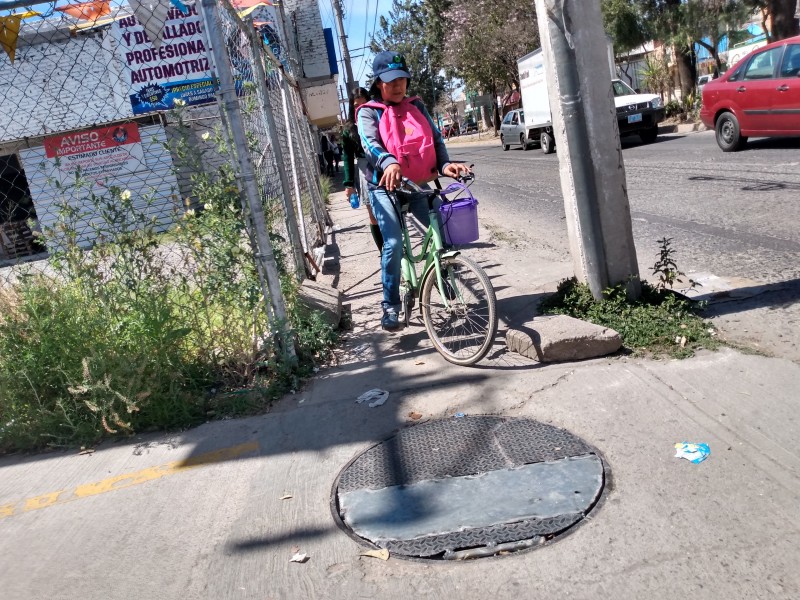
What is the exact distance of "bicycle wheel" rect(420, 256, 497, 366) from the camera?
4211 millimetres

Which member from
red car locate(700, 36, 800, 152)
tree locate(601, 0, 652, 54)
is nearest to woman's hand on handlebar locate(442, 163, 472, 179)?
red car locate(700, 36, 800, 152)

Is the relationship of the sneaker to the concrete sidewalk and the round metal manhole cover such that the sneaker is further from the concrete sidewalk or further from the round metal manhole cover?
the round metal manhole cover

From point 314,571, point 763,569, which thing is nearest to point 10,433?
point 314,571

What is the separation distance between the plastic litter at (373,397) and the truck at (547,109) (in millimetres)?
13477

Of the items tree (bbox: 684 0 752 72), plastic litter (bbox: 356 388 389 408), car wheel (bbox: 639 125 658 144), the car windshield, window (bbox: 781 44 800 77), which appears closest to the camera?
plastic litter (bbox: 356 388 389 408)

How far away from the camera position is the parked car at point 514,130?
91.2ft

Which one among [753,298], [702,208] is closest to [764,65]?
[702,208]

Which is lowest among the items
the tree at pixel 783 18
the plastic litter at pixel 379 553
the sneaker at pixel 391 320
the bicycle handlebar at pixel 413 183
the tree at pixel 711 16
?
the plastic litter at pixel 379 553

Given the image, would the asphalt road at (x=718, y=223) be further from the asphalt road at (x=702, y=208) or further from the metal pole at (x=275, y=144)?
the metal pole at (x=275, y=144)

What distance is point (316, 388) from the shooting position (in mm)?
4379

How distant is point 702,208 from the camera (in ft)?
28.0

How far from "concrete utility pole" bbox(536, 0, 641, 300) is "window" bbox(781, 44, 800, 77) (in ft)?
29.5

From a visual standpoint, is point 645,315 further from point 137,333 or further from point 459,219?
point 137,333

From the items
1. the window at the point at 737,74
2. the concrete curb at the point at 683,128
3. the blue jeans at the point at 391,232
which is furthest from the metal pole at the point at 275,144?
the concrete curb at the point at 683,128
